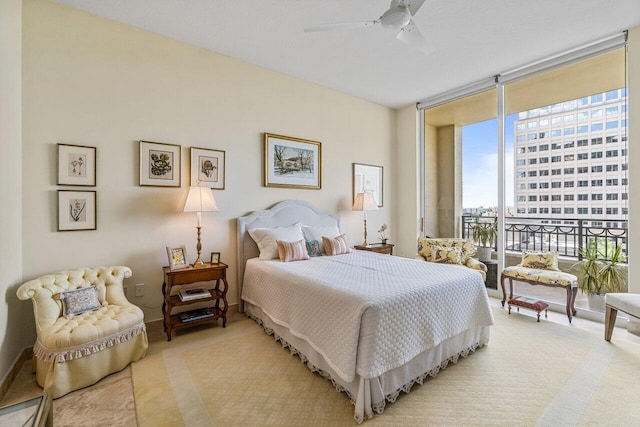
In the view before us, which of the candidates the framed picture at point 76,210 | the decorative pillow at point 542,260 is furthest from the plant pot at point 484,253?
the framed picture at point 76,210

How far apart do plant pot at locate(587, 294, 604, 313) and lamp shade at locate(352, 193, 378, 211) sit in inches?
112

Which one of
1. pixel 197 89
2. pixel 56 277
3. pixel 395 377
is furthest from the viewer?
pixel 197 89

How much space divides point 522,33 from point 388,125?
252 cm

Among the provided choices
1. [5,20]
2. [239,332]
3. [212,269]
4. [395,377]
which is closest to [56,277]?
[212,269]

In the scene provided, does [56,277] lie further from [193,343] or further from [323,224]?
[323,224]

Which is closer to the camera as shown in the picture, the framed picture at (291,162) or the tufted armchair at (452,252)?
the framed picture at (291,162)

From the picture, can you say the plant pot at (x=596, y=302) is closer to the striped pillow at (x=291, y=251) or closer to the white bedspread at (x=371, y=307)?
the white bedspread at (x=371, y=307)

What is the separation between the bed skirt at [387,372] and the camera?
176 centimetres

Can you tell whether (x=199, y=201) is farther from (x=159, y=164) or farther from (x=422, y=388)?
(x=422, y=388)

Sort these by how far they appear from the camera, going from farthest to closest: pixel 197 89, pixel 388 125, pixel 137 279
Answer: pixel 388 125
pixel 197 89
pixel 137 279

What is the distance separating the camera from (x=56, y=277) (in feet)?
7.65

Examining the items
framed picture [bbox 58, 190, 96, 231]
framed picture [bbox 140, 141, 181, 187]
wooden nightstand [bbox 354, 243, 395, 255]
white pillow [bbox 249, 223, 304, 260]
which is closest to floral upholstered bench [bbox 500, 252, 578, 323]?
wooden nightstand [bbox 354, 243, 395, 255]

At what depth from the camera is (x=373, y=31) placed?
9.66ft

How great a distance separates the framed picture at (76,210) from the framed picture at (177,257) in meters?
0.71
